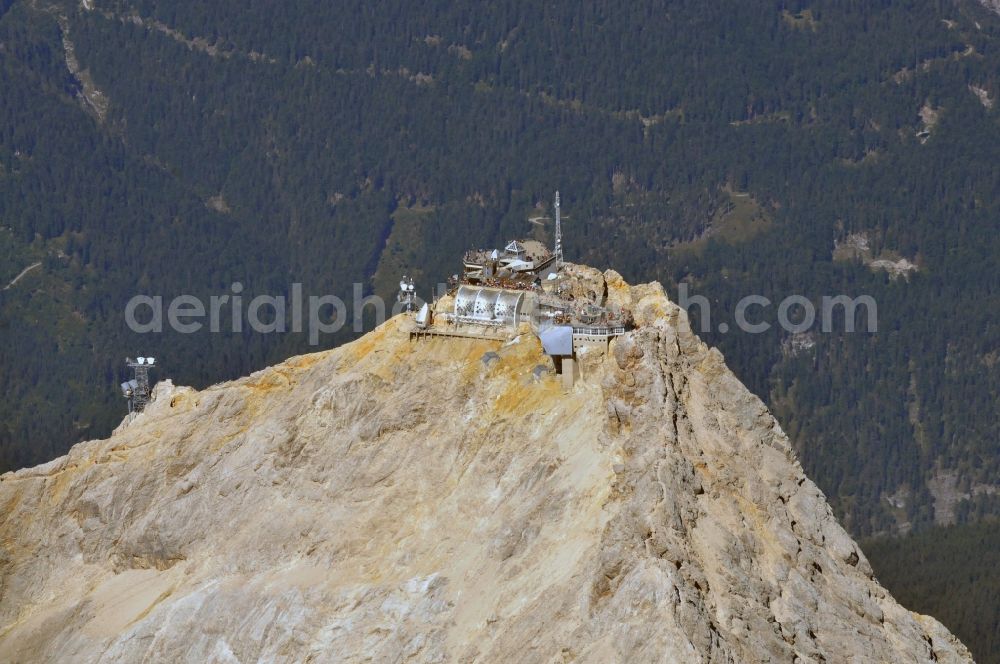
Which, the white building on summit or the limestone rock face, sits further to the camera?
the white building on summit

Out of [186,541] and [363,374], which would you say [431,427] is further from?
[186,541]

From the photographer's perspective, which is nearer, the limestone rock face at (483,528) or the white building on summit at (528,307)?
the limestone rock face at (483,528)

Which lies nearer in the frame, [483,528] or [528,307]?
[483,528]

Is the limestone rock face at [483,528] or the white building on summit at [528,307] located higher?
the white building on summit at [528,307]

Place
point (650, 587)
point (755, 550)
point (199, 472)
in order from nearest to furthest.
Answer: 1. point (650, 587)
2. point (755, 550)
3. point (199, 472)

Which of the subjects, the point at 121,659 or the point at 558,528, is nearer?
the point at 558,528

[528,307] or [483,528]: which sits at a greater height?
[528,307]

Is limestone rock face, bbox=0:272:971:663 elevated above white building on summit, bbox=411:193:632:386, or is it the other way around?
white building on summit, bbox=411:193:632:386

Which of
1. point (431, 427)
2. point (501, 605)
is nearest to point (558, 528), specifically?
point (501, 605)
